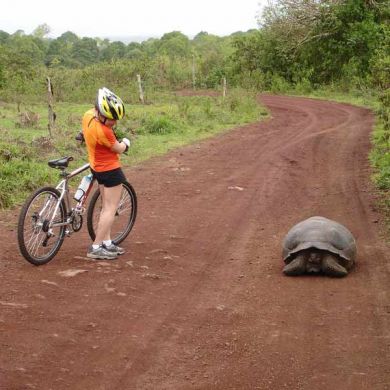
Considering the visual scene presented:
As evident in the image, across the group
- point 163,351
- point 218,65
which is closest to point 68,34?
point 218,65

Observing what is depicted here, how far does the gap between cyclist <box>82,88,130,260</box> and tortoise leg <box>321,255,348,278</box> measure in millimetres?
2113

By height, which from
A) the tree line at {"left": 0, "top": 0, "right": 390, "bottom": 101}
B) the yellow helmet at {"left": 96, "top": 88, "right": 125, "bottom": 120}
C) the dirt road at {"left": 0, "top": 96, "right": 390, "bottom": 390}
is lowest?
the dirt road at {"left": 0, "top": 96, "right": 390, "bottom": 390}

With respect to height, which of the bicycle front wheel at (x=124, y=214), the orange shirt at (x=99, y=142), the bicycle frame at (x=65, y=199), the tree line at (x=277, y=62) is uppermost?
the tree line at (x=277, y=62)

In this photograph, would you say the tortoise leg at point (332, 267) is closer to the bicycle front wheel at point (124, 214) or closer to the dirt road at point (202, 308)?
the dirt road at point (202, 308)

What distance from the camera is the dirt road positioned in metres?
3.98

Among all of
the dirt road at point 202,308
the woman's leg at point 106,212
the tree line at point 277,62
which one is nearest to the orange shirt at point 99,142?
the woman's leg at point 106,212

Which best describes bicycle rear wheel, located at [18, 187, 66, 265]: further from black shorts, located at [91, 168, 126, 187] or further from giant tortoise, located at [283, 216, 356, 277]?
giant tortoise, located at [283, 216, 356, 277]

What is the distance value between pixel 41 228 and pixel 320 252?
2.73 metres

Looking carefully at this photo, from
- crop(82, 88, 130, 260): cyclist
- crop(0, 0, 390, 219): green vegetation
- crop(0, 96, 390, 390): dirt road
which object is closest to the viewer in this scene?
crop(0, 96, 390, 390): dirt road

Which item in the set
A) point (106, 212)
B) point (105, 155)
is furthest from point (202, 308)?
point (105, 155)

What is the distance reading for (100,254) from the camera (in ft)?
20.2

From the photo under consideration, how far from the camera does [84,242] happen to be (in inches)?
269

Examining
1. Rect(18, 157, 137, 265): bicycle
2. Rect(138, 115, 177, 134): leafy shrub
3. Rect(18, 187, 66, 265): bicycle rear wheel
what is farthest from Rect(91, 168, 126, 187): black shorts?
Rect(138, 115, 177, 134): leafy shrub

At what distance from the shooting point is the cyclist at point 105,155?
5.77 meters
